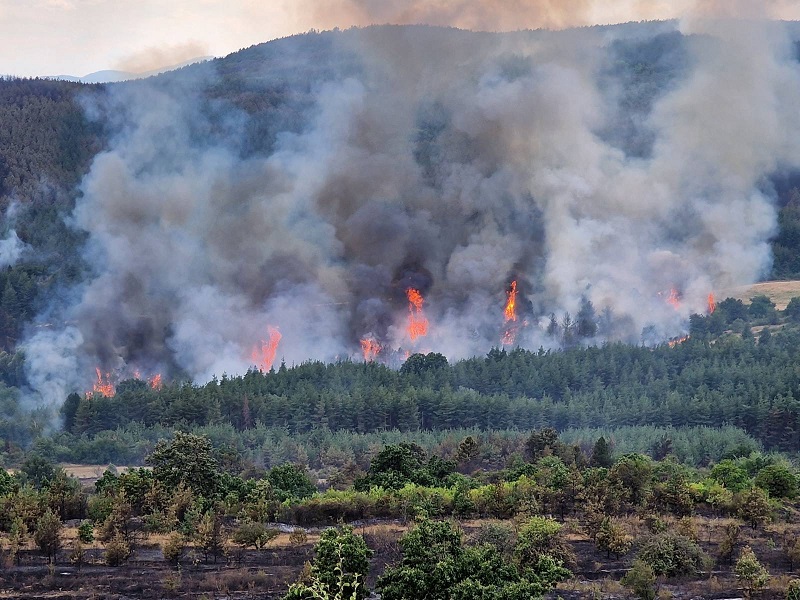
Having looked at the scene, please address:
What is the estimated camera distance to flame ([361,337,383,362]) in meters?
132

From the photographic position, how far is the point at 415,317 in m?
142


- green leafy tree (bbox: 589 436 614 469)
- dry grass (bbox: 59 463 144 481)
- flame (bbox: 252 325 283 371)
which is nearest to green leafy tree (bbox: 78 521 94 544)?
dry grass (bbox: 59 463 144 481)

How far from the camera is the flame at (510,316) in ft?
446

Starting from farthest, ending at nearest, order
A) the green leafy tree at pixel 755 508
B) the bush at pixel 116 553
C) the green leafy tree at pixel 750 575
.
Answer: the green leafy tree at pixel 755 508, the bush at pixel 116 553, the green leafy tree at pixel 750 575

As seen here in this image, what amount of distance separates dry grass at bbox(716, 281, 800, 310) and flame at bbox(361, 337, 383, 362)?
47.8 metres

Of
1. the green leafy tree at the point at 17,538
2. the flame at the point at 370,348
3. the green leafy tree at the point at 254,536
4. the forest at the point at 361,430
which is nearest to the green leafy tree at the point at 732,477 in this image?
the forest at the point at 361,430

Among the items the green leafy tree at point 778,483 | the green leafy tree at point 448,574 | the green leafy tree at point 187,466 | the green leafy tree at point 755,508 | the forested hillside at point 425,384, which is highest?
the forested hillside at point 425,384

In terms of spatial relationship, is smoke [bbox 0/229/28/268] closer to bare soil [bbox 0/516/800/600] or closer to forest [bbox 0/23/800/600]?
forest [bbox 0/23/800/600]

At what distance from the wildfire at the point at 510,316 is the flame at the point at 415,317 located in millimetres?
10713

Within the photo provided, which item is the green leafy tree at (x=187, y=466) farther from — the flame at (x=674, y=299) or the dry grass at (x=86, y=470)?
the flame at (x=674, y=299)

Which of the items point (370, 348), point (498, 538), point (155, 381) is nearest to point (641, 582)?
point (498, 538)

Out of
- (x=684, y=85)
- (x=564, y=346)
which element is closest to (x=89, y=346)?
(x=564, y=346)

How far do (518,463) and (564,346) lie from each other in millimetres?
68306

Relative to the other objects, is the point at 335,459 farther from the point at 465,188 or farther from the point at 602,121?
the point at 602,121
